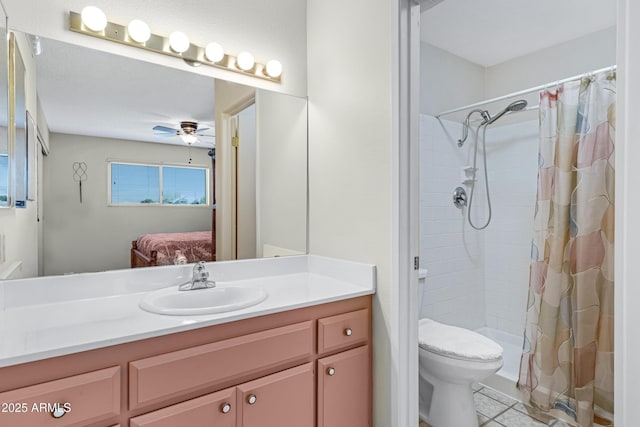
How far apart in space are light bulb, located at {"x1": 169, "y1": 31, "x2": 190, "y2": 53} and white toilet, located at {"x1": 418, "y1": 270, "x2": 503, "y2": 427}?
184 centimetres

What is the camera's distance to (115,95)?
1.53 metres

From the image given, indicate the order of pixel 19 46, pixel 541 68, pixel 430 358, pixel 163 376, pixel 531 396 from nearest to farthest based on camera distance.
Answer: pixel 163 376 → pixel 19 46 → pixel 430 358 → pixel 531 396 → pixel 541 68

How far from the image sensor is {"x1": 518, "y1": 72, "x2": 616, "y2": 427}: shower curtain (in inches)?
75.2

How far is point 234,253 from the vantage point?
70.6 inches

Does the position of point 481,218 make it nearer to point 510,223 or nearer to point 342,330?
point 510,223

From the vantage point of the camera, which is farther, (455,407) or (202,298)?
(455,407)

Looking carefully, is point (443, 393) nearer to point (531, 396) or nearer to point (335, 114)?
point (531, 396)

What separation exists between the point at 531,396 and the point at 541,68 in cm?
226

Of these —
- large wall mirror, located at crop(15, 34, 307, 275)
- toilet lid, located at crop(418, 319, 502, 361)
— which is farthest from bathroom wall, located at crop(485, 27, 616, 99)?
toilet lid, located at crop(418, 319, 502, 361)

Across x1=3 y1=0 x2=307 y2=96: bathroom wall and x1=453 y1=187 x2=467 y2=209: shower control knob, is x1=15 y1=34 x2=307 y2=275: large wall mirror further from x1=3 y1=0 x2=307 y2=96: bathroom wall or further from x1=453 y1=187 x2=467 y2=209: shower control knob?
x1=453 y1=187 x2=467 y2=209: shower control knob

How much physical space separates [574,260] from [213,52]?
2.25 m

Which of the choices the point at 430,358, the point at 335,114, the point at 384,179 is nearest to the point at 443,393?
the point at 430,358

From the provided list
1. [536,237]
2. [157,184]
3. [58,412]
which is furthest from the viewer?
[536,237]

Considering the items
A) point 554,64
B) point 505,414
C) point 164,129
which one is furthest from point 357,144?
point 554,64
